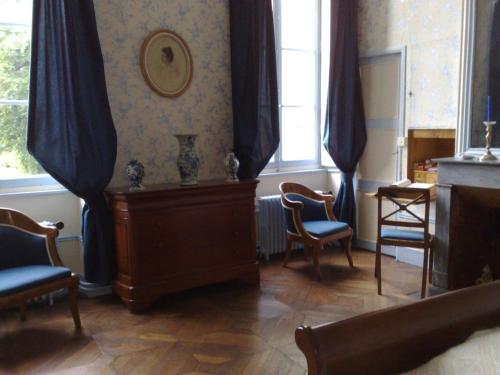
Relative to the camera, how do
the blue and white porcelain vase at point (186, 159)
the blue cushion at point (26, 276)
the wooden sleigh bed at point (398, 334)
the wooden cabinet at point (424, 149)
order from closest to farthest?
the wooden sleigh bed at point (398, 334) < the blue cushion at point (26, 276) < the blue and white porcelain vase at point (186, 159) < the wooden cabinet at point (424, 149)

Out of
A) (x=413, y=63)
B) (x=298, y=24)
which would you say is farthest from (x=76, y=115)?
(x=413, y=63)

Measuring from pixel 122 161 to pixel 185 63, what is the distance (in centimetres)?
100

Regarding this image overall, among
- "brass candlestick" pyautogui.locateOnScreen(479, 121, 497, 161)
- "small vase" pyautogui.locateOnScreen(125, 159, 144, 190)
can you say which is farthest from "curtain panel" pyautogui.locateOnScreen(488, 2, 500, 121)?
"small vase" pyautogui.locateOnScreen(125, 159, 144, 190)

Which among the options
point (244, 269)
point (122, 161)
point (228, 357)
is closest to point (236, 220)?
point (244, 269)

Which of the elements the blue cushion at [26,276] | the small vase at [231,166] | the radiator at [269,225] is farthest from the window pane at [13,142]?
the radiator at [269,225]

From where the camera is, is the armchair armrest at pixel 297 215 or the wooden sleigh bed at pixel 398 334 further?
the armchair armrest at pixel 297 215

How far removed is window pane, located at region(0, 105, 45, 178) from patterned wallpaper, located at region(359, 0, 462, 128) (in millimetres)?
3316

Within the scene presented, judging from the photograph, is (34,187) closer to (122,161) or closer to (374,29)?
(122,161)

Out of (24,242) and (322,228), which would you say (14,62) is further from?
(322,228)

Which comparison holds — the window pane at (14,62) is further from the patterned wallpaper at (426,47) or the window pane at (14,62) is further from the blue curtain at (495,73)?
the blue curtain at (495,73)

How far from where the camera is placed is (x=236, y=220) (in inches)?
150

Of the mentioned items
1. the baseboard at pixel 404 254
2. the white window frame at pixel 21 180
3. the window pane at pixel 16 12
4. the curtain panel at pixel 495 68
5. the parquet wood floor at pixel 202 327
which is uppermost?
the window pane at pixel 16 12

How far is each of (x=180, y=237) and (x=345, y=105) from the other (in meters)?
2.33

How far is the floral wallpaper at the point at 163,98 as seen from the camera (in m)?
3.73
